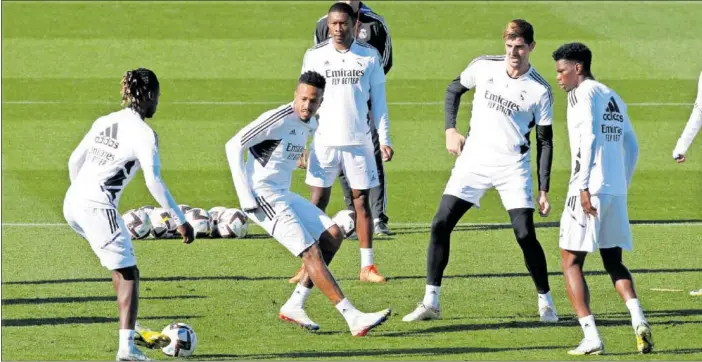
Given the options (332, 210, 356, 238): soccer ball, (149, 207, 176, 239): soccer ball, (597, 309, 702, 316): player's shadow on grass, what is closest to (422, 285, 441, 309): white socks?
(597, 309, 702, 316): player's shadow on grass

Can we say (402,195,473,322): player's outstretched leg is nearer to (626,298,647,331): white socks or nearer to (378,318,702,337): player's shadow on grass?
(378,318,702,337): player's shadow on grass

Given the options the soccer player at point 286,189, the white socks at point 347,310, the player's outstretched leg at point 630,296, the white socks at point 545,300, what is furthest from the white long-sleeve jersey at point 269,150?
the player's outstretched leg at point 630,296

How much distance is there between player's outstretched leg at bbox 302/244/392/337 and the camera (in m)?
10.8

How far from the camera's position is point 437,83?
27.5 metres

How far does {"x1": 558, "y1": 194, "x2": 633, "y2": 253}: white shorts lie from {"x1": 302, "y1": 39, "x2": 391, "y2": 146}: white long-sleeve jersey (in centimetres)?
314

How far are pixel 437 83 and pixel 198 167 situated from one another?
8303 mm

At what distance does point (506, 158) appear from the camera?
37.9 feet

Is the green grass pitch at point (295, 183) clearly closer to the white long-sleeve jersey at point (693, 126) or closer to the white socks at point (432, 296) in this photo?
the white socks at point (432, 296)

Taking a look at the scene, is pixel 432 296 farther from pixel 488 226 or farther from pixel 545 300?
pixel 488 226

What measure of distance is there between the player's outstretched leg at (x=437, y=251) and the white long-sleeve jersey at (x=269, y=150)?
117 centimetres

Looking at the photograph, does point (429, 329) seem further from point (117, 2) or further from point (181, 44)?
point (117, 2)

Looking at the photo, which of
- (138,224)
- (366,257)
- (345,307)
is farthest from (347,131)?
(138,224)

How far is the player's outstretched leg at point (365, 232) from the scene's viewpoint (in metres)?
13.3

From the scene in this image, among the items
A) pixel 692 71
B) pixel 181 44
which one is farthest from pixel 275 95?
pixel 692 71
